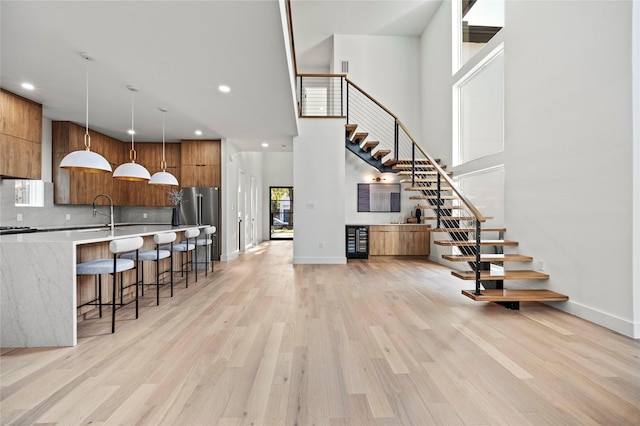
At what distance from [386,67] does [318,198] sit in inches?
170

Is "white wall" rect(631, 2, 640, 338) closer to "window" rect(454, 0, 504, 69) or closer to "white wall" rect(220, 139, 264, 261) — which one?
"window" rect(454, 0, 504, 69)

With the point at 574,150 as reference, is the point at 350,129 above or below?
above

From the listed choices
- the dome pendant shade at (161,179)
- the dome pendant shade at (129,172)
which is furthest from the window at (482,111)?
the dome pendant shade at (129,172)

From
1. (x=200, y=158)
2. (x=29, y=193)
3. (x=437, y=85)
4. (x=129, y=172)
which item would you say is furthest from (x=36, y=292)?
(x=437, y=85)

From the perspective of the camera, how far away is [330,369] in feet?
7.07

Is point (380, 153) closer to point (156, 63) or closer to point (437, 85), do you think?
point (437, 85)

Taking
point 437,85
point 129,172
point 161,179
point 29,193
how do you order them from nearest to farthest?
point 129,172 → point 161,179 → point 29,193 → point 437,85

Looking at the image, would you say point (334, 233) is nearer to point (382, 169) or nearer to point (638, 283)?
point (382, 169)

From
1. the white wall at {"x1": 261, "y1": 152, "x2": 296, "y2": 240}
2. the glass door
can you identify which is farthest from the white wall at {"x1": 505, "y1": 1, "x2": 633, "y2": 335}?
the glass door

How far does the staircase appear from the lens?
12.0 feet

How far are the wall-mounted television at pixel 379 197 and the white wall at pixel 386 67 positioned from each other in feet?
6.04

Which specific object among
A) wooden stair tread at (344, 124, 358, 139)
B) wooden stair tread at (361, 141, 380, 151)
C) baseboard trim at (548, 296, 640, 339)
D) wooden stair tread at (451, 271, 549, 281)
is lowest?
baseboard trim at (548, 296, 640, 339)

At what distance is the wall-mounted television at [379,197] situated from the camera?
8.08 meters

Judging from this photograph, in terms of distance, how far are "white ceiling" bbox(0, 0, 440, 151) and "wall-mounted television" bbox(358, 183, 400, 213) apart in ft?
8.55
